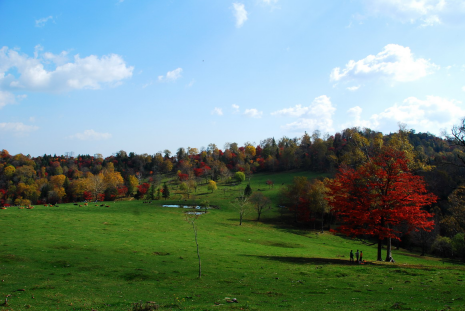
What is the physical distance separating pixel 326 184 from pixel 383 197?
1345 inches

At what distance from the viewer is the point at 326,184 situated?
64688 mm

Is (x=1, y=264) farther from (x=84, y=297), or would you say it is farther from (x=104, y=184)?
(x=104, y=184)

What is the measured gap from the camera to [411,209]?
30.0 m

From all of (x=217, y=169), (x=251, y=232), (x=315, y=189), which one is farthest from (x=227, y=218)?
(x=217, y=169)

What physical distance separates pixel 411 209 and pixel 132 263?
31.7m

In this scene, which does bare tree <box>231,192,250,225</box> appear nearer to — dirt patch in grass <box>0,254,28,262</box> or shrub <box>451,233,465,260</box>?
shrub <box>451,233,465,260</box>

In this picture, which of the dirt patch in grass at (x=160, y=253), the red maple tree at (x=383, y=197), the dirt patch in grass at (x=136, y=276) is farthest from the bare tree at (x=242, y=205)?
the dirt patch in grass at (x=136, y=276)

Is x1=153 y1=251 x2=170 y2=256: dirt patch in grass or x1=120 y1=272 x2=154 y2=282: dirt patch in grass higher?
x1=120 y1=272 x2=154 y2=282: dirt patch in grass

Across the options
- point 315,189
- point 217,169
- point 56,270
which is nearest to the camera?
point 56,270

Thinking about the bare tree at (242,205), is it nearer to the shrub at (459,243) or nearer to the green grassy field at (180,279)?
the green grassy field at (180,279)

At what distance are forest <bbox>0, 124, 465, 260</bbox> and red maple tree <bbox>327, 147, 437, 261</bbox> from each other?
0.22m

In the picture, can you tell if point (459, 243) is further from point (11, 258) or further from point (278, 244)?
point (11, 258)

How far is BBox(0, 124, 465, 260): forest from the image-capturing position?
112 ft

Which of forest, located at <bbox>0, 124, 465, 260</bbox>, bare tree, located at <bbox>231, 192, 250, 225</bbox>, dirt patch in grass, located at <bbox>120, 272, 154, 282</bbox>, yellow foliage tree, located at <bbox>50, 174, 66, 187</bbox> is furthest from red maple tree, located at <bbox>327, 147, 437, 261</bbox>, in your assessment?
yellow foliage tree, located at <bbox>50, 174, 66, 187</bbox>
